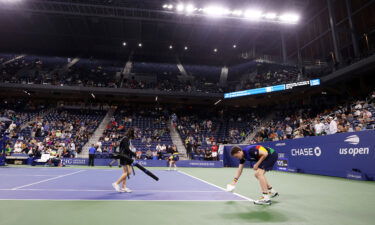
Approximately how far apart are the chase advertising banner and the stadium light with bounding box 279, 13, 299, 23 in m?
13.7

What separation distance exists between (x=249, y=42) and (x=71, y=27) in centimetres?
2420

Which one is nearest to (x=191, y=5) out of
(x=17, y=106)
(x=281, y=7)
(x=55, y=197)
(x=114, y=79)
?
(x=281, y=7)

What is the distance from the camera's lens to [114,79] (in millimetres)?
36719

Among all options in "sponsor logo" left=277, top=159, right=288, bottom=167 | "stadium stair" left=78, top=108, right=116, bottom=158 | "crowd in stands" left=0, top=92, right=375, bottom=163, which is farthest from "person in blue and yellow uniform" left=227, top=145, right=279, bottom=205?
"stadium stair" left=78, top=108, right=116, bottom=158

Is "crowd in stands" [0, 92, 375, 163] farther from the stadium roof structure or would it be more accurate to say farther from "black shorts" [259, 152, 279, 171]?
"black shorts" [259, 152, 279, 171]

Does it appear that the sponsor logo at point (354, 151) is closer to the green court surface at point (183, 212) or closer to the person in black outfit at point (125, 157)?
the green court surface at point (183, 212)

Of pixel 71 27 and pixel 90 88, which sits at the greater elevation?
pixel 71 27

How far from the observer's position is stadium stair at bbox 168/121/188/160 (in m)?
28.3

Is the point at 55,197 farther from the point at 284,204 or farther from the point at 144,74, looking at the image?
the point at 144,74

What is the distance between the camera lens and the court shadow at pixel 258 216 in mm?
4445

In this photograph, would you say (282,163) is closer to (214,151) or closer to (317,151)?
(317,151)

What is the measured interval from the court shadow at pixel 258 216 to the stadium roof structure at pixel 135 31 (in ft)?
73.7

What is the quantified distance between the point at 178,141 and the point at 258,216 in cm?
2584

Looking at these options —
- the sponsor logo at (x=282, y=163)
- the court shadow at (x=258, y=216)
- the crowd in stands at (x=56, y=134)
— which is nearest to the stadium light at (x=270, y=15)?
the sponsor logo at (x=282, y=163)
